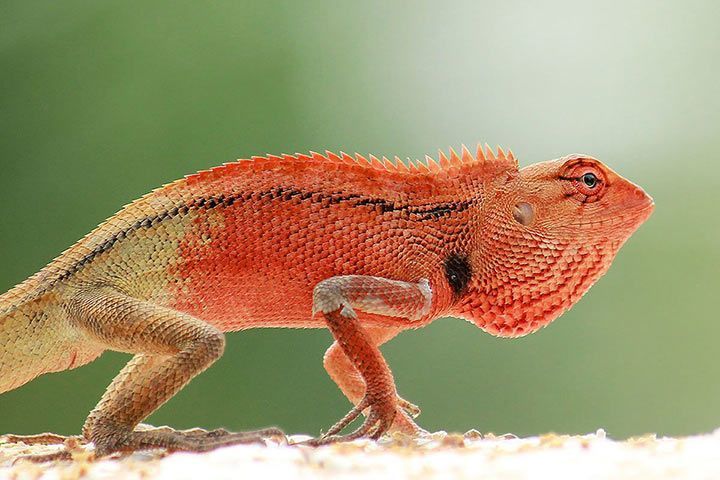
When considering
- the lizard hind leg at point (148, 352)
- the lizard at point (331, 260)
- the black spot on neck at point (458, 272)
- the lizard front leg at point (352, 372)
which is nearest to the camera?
the lizard hind leg at point (148, 352)

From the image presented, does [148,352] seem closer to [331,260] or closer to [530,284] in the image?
[331,260]

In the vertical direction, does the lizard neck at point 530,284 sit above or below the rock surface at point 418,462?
above

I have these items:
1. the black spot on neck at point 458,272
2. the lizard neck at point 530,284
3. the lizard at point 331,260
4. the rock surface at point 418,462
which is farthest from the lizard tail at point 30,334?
the lizard neck at point 530,284

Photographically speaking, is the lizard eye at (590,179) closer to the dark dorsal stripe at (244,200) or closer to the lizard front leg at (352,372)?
the dark dorsal stripe at (244,200)

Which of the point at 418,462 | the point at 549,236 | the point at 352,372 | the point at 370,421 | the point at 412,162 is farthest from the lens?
the point at 352,372

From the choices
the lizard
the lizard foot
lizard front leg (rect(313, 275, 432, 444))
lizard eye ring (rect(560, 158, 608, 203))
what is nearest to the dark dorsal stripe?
the lizard

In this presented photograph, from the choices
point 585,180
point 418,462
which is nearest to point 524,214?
point 585,180
